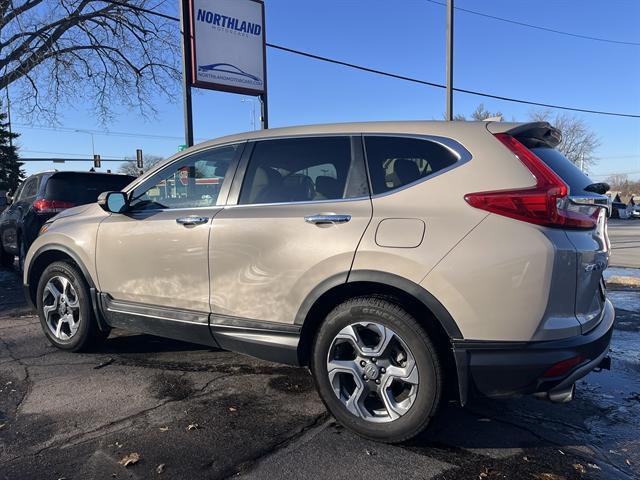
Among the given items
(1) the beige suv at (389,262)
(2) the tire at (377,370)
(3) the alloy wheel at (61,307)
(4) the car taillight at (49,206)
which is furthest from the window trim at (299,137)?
(4) the car taillight at (49,206)

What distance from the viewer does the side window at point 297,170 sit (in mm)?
3248

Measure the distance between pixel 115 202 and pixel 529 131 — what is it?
3113 millimetres

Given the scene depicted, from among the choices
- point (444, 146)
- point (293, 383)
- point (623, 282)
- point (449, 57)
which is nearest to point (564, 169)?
point (444, 146)

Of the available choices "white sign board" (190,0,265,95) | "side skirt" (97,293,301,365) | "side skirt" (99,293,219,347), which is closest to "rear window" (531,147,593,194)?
"side skirt" (97,293,301,365)

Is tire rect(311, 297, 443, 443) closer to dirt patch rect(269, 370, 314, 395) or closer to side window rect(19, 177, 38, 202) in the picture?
dirt patch rect(269, 370, 314, 395)

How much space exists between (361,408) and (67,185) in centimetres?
671

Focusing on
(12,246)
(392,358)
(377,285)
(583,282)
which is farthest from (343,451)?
(12,246)

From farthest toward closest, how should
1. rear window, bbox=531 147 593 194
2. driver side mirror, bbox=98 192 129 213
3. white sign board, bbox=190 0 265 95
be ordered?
1. white sign board, bbox=190 0 265 95
2. driver side mirror, bbox=98 192 129 213
3. rear window, bbox=531 147 593 194

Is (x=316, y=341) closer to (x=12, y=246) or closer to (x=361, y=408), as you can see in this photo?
(x=361, y=408)

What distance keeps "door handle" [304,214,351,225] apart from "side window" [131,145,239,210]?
0.92m

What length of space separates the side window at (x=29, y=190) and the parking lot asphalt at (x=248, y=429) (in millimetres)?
4770

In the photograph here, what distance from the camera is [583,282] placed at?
2.67m

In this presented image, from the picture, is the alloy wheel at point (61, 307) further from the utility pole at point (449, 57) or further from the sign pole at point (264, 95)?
the utility pole at point (449, 57)

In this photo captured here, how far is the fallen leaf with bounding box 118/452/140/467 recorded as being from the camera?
274cm
